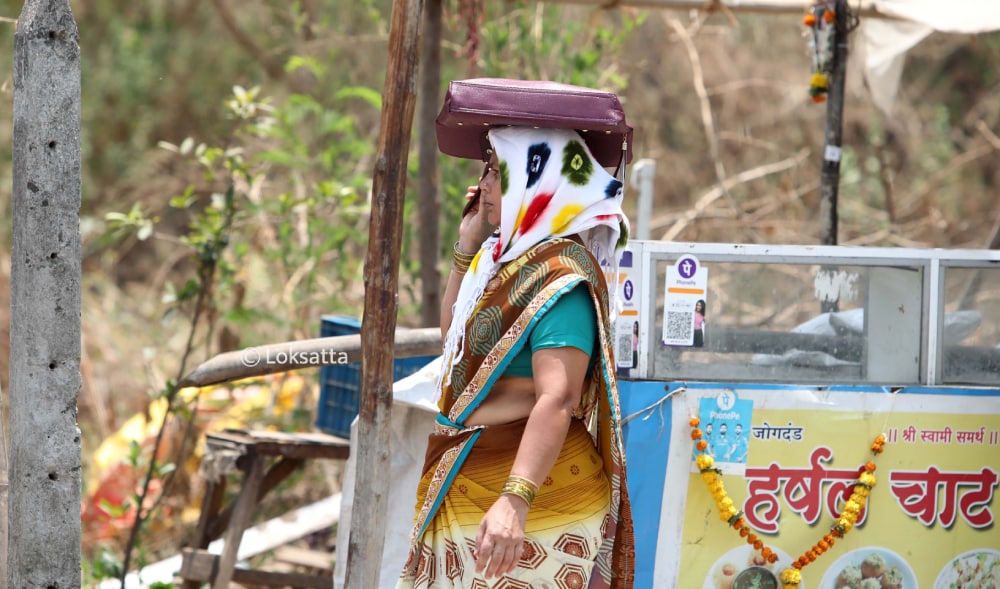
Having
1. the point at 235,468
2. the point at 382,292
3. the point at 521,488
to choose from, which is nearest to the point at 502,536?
the point at 521,488

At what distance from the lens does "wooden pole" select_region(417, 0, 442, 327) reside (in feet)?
17.0

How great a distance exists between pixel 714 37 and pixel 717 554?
340 inches

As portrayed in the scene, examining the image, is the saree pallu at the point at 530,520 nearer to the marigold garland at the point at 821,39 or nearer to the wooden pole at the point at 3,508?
the wooden pole at the point at 3,508

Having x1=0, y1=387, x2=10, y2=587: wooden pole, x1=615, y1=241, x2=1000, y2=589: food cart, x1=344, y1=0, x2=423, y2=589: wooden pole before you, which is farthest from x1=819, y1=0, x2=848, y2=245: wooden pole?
x1=0, y1=387, x2=10, y2=587: wooden pole

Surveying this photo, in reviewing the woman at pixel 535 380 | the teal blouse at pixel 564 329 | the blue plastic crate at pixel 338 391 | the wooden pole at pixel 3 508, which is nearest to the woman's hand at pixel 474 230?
the woman at pixel 535 380

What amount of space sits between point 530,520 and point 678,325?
3.97ft

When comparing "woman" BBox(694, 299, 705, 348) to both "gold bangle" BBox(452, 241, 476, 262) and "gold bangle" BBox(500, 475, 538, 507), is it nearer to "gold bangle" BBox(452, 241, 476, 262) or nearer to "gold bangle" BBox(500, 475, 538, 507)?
"gold bangle" BBox(452, 241, 476, 262)

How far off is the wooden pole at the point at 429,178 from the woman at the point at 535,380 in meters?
2.70

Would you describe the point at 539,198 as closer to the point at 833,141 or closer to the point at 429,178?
the point at 429,178

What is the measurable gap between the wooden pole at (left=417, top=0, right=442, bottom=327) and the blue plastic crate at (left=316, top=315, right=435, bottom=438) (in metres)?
0.80

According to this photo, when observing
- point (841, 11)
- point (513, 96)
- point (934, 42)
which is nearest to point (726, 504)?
point (513, 96)

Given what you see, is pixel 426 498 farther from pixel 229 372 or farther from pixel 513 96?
pixel 229 372

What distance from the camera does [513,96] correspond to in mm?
2443

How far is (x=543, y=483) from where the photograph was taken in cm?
234
